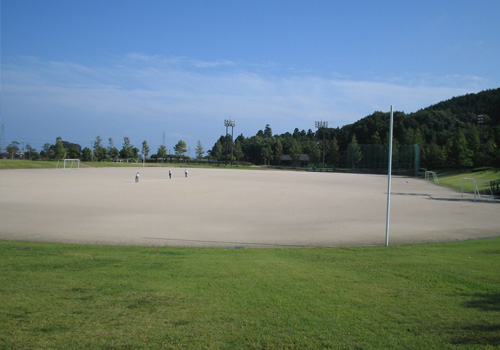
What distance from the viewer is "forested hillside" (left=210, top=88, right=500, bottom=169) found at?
76.8 meters

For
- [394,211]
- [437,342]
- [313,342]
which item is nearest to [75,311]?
[313,342]

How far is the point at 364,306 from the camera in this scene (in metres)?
5.18

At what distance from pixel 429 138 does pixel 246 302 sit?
12517 cm

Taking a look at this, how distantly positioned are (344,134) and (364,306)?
470ft

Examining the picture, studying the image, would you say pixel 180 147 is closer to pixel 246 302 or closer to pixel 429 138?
pixel 429 138

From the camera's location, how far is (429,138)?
4572 inches

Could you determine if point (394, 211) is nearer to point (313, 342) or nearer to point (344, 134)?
point (313, 342)

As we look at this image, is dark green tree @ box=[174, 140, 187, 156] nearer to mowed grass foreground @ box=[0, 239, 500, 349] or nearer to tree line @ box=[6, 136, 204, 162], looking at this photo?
tree line @ box=[6, 136, 204, 162]

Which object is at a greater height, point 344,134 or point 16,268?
point 344,134

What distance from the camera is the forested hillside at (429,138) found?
7681 cm

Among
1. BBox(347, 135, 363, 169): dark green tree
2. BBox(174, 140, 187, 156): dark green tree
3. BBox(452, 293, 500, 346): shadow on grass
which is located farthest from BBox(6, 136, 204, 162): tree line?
BBox(452, 293, 500, 346): shadow on grass

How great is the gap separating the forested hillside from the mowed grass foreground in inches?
2839

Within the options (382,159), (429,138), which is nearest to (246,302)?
(382,159)

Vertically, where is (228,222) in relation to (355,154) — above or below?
below
